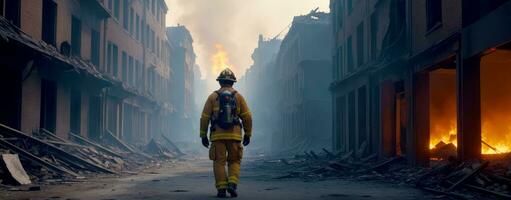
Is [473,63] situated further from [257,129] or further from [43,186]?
[257,129]

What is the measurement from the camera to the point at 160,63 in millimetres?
46219

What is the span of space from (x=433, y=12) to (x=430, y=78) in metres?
3.55

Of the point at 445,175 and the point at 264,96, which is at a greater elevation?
the point at 264,96

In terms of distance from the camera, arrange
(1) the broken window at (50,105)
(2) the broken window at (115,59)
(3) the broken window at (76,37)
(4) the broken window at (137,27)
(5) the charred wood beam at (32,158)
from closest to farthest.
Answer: (5) the charred wood beam at (32,158) < (1) the broken window at (50,105) < (3) the broken window at (76,37) < (2) the broken window at (115,59) < (4) the broken window at (137,27)

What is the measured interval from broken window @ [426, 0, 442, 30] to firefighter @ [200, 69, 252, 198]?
698 cm

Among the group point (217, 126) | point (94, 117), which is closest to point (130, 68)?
point (94, 117)

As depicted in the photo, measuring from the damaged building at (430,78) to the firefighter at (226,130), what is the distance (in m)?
4.87

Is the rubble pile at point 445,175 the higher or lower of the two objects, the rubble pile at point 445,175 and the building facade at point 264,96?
the lower

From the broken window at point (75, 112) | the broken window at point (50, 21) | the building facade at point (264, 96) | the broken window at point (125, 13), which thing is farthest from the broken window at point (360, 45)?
the building facade at point (264, 96)

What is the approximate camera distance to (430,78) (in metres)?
17.4

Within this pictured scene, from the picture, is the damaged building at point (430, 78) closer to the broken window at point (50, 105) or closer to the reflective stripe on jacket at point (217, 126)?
the reflective stripe on jacket at point (217, 126)

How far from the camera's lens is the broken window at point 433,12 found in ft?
46.3

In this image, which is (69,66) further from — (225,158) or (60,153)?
(225,158)

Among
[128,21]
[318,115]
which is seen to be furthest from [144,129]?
[318,115]
